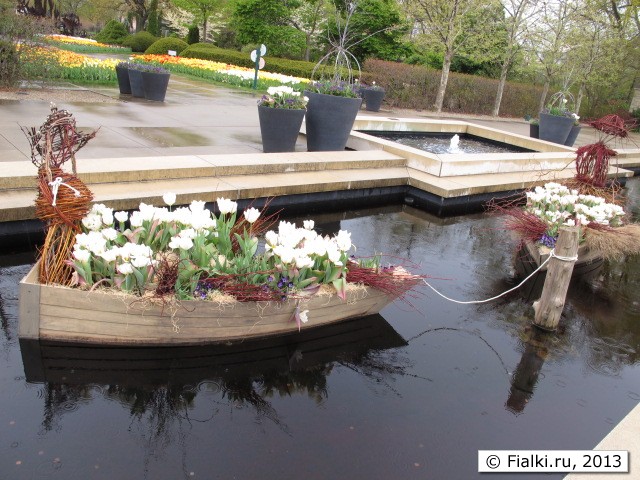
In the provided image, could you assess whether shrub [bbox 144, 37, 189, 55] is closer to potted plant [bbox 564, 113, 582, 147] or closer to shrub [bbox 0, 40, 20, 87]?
shrub [bbox 0, 40, 20, 87]

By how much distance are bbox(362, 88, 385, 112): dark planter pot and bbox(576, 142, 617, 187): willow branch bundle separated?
35.8 ft

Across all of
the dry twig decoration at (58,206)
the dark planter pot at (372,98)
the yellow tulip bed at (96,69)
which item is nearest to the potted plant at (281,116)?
the dry twig decoration at (58,206)

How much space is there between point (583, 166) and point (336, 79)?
392 centimetres

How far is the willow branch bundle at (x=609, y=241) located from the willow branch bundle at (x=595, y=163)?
140 cm

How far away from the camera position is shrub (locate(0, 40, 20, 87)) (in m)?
11.7

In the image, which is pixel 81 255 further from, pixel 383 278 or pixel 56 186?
pixel 383 278

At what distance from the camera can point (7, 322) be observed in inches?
153

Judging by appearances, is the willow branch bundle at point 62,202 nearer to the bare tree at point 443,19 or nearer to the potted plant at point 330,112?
the potted plant at point 330,112

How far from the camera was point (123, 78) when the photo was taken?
42.4 ft

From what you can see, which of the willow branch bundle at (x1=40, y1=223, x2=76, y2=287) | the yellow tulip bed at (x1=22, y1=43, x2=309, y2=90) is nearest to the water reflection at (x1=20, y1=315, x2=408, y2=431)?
the willow branch bundle at (x1=40, y1=223, x2=76, y2=287)

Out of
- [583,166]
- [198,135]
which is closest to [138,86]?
[198,135]

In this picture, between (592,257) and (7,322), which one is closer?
(7,322)

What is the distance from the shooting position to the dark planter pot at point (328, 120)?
852cm

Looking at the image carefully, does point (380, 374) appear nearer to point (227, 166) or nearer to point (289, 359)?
point (289, 359)
